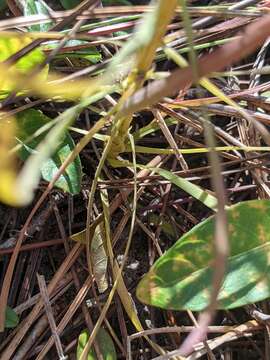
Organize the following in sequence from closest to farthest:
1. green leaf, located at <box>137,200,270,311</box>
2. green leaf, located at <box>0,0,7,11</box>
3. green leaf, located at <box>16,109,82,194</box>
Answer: green leaf, located at <box>137,200,270,311</box>
green leaf, located at <box>16,109,82,194</box>
green leaf, located at <box>0,0,7,11</box>

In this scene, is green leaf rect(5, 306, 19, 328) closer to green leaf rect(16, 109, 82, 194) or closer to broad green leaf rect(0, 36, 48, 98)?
green leaf rect(16, 109, 82, 194)

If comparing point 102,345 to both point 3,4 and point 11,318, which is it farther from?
point 3,4

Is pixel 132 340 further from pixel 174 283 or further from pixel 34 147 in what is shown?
pixel 34 147

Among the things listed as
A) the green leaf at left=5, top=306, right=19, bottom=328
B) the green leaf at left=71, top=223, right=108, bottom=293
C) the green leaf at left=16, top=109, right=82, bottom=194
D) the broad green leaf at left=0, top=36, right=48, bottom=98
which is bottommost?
the green leaf at left=5, top=306, right=19, bottom=328

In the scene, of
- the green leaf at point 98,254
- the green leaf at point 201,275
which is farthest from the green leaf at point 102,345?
the green leaf at point 201,275

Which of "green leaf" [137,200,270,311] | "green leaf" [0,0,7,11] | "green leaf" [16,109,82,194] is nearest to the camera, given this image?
"green leaf" [137,200,270,311]

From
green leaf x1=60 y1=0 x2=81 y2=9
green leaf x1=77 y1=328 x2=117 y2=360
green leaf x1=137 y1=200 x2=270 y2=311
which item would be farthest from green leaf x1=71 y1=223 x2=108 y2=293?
green leaf x1=60 y1=0 x2=81 y2=9

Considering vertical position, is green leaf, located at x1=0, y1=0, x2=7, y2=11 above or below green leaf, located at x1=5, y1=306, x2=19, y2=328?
above

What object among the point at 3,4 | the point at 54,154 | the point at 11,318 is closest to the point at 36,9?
the point at 3,4

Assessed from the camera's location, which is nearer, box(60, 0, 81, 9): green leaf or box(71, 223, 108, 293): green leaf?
box(71, 223, 108, 293): green leaf
